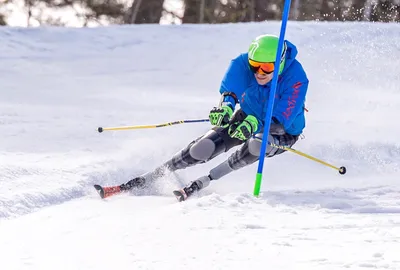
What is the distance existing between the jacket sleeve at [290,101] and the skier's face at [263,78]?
0.14 metres

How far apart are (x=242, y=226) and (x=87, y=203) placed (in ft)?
4.59

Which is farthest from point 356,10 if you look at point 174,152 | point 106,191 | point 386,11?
point 106,191

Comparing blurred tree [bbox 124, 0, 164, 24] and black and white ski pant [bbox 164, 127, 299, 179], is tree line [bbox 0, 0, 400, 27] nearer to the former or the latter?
blurred tree [bbox 124, 0, 164, 24]

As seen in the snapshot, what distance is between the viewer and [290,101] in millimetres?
5113

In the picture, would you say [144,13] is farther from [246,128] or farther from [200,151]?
[246,128]

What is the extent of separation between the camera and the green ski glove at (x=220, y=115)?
16.6 ft

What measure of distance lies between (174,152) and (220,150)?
4.13 feet

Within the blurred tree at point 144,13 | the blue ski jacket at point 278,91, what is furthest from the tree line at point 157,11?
the blue ski jacket at point 278,91

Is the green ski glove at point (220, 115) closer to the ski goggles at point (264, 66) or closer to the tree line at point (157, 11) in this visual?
the ski goggles at point (264, 66)

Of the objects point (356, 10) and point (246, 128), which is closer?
point (246, 128)

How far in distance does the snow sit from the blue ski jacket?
1.86 feet

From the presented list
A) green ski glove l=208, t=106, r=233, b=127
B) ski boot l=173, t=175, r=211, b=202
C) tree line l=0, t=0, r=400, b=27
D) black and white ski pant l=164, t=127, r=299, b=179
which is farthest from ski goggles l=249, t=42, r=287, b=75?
tree line l=0, t=0, r=400, b=27

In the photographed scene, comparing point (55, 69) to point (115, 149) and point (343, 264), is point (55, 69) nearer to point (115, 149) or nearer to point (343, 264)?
point (115, 149)

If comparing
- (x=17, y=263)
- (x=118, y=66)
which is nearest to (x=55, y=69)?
(x=118, y=66)
